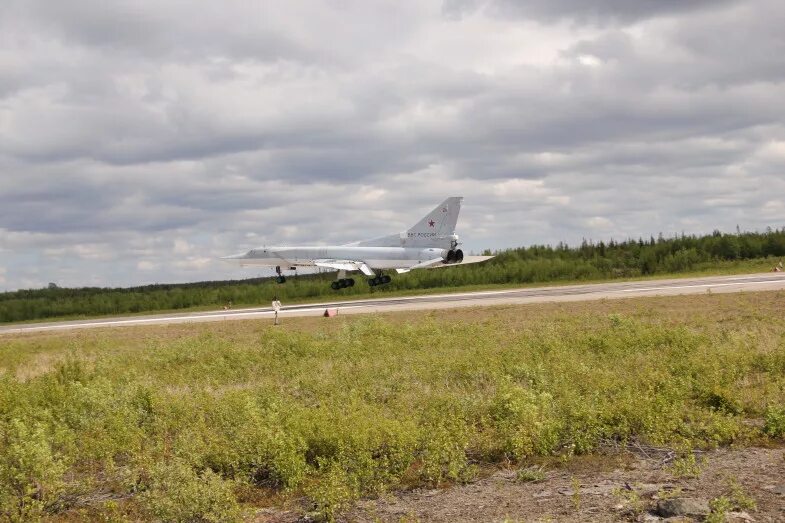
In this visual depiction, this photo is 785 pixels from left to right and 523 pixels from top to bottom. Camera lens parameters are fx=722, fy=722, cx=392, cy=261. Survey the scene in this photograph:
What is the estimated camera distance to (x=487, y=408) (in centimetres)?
1223

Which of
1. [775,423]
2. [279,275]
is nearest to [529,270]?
[279,275]

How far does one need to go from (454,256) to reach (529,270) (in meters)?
17.6

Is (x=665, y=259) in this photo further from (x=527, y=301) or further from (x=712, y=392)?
(x=712, y=392)

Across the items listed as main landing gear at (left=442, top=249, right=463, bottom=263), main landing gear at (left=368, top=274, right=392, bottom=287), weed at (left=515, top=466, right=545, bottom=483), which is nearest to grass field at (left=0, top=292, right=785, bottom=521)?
weed at (left=515, top=466, right=545, bottom=483)

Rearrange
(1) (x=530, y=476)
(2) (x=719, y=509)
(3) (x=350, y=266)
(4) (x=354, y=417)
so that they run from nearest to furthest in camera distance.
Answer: (2) (x=719, y=509) < (1) (x=530, y=476) < (4) (x=354, y=417) < (3) (x=350, y=266)

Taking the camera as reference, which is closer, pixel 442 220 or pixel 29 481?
pixel 29 481

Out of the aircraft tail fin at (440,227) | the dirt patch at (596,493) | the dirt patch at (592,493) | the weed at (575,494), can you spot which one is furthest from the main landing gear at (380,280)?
the weed at (575,494)

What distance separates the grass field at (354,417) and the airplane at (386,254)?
104ft

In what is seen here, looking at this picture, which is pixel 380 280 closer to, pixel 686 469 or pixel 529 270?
pixel 529 270

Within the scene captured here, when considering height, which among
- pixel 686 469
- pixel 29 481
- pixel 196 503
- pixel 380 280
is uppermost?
pixel 380 280

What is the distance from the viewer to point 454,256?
53531 mm

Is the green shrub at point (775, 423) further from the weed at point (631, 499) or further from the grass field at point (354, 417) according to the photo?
the weed at point (631, 499)

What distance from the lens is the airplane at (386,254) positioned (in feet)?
176

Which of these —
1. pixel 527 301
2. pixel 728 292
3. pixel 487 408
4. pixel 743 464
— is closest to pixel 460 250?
pixel 527 301
